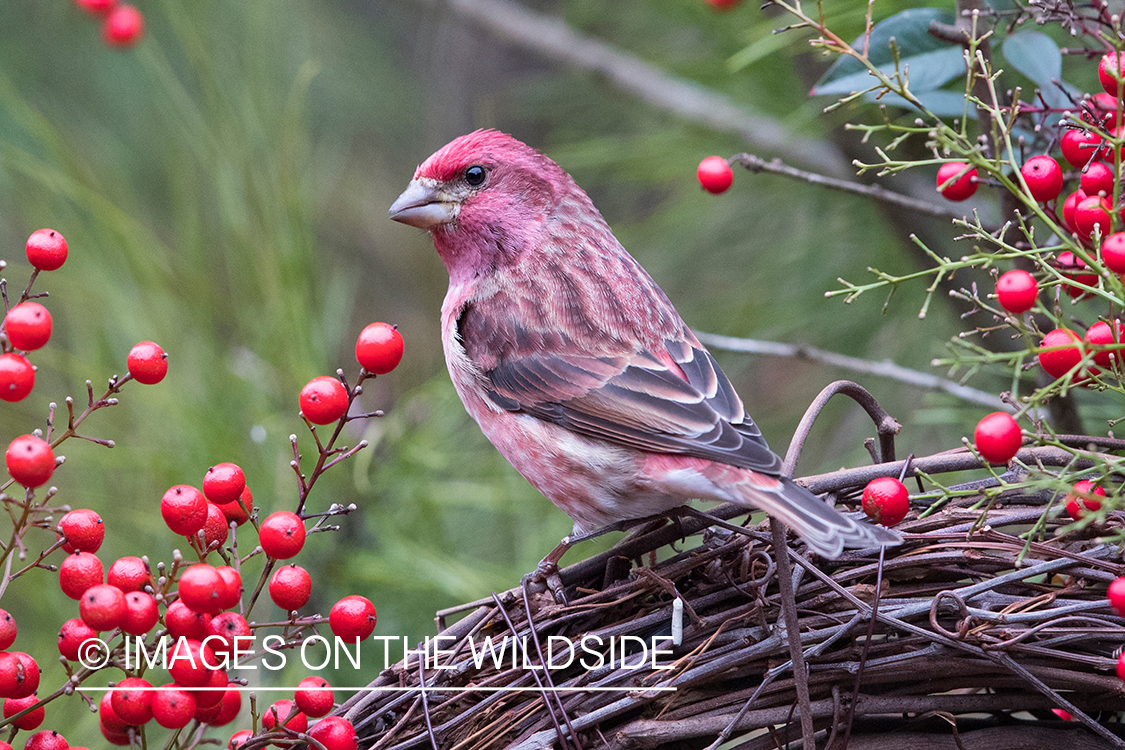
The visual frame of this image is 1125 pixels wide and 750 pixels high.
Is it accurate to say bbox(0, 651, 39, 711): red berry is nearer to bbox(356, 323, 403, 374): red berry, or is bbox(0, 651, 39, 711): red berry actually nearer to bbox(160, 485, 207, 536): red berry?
bbox(160, 485, 207, 536): red berry

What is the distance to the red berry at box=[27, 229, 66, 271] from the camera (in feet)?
5.20

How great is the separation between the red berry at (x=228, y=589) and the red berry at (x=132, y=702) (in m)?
0.18

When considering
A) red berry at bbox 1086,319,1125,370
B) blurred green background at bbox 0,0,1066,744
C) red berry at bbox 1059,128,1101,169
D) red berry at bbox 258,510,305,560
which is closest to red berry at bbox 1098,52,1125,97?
red berry at bbox 1059,128,1101,169

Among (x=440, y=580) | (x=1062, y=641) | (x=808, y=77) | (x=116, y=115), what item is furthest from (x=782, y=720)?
(x=116, y=115)

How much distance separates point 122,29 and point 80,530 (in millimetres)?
2475

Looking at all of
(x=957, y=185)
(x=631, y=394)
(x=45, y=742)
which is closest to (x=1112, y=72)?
(x=957, y=185)

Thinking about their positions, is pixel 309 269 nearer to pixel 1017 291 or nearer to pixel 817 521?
pixel 817 521

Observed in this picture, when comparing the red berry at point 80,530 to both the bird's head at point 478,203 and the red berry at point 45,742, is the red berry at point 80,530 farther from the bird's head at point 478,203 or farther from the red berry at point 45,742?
the bird's head at point 478,203

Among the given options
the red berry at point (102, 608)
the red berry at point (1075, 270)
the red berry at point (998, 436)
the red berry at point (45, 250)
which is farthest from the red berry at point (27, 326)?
the red berry at point (1075, 270)

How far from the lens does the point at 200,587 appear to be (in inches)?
56.3

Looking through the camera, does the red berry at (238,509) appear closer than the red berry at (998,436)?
No

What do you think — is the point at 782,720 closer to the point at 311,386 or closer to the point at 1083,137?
the point at 311,386

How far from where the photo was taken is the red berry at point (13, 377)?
143 cm

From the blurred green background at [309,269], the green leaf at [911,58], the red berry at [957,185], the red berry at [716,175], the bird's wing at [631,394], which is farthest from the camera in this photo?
the blurred green background at [309,269]
